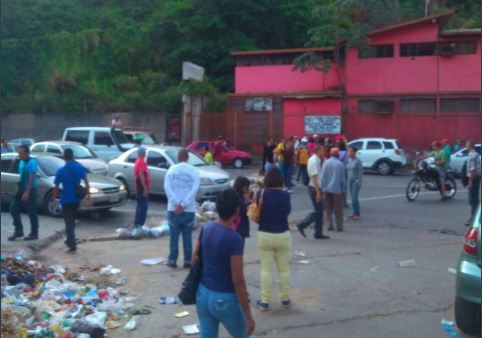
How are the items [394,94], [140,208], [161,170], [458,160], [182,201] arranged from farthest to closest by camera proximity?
1. [394,94]
2. [458,160]
3. [161,170]
4. [140,208]
5. [182,201]

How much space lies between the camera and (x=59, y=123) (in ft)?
124

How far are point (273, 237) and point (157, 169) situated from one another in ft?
31.6

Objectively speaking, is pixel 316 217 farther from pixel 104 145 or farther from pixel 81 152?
pixel 104 145

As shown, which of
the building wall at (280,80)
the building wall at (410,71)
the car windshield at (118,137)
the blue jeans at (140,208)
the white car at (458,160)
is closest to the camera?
the blue jeans at (140,208)

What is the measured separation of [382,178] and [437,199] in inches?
291

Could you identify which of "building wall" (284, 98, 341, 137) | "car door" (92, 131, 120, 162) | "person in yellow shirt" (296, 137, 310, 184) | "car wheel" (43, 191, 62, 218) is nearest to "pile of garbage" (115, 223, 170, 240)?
"car wheel" (43, 191, 62, 218)

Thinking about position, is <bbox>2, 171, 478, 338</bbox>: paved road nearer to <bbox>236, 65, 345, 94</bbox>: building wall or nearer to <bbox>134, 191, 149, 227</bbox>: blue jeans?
<bbox>134, 191, 149, 227</bbox>: blue jeans

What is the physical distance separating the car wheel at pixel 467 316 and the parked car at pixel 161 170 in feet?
31.5

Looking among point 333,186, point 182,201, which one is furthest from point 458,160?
point 182,201

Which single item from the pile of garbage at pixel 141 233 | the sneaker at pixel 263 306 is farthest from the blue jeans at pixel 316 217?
the sneaker at pixel 263 306

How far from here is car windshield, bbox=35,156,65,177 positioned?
1368cm

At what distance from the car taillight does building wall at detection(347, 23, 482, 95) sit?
26.7 metres

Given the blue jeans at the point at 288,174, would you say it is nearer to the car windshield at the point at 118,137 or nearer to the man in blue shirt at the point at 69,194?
the car windshield at the point at 118,137

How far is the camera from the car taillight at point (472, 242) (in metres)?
5.75
